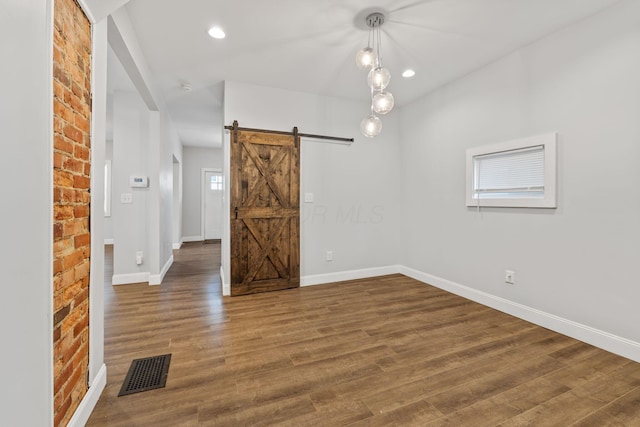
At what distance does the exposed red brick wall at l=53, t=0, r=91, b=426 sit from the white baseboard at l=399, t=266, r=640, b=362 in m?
3.51

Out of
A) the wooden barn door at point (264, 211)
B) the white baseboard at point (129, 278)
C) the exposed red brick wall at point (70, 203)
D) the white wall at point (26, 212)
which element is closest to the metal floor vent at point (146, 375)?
the exposed red brick wall at point (70, 203)

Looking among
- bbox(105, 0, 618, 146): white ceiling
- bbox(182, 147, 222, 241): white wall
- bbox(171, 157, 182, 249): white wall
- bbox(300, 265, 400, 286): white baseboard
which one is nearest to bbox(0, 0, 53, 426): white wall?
bbox(105, 0, 618, 146): white ceiling

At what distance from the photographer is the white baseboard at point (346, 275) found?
12.7ft

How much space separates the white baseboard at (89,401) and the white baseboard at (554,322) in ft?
11.4

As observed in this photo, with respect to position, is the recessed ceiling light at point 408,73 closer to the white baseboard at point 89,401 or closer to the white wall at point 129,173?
Answer: the white wall at point 129,173

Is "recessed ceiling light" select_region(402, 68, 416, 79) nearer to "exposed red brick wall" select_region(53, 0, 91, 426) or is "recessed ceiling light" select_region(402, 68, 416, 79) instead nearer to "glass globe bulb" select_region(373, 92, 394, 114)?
"glass globe bulb" select_region(373, 92, 394, 114)

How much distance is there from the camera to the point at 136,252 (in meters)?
3.96

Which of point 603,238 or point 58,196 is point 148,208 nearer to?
point 58,196

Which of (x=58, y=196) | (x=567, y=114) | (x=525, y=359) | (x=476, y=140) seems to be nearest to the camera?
(x=58, y=196)

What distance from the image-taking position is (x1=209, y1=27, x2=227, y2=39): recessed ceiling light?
2.48m

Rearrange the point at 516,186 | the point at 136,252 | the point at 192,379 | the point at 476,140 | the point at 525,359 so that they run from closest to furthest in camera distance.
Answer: the point at 192,379, the point at 525,359, the point at 516,186, the point at 476,140, the point at 136,252

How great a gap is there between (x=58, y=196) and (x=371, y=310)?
106 inches

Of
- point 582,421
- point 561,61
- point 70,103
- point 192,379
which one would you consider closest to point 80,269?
point 70,103

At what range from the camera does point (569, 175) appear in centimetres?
244
